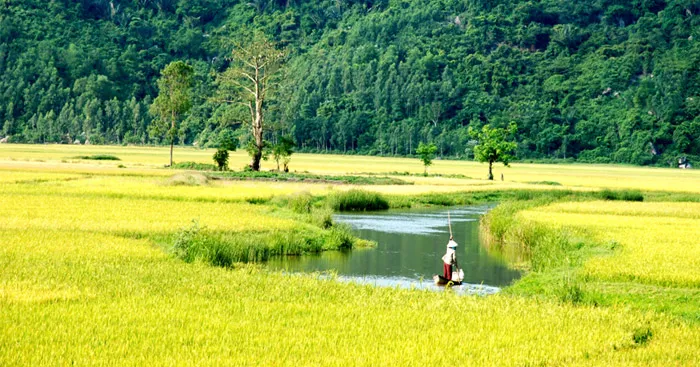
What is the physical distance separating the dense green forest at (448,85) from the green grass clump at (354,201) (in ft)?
233

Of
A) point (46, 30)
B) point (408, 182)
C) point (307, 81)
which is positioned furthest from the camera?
point (46, 30)

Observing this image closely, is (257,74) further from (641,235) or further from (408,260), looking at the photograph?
(408,260)

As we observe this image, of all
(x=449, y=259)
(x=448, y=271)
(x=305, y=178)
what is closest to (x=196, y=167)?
(x=305, y=178)

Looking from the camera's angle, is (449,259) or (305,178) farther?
(305,178)

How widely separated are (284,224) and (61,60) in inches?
5969

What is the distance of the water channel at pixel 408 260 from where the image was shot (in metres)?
24.9

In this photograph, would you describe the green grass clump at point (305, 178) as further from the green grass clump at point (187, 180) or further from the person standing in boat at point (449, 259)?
the person standing in boat at point (449, 259)

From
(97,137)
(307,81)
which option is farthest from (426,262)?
(307,81)

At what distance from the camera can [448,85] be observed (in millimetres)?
156875

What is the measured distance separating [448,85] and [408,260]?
428ft

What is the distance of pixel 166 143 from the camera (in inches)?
5797

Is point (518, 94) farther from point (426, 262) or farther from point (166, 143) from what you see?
point (426, 262)

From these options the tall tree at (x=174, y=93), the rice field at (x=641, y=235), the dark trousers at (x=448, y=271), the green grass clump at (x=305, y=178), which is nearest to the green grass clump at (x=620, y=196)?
the rice field at (x=641, y=235)

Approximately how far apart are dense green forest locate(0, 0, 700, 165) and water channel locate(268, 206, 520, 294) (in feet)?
272
